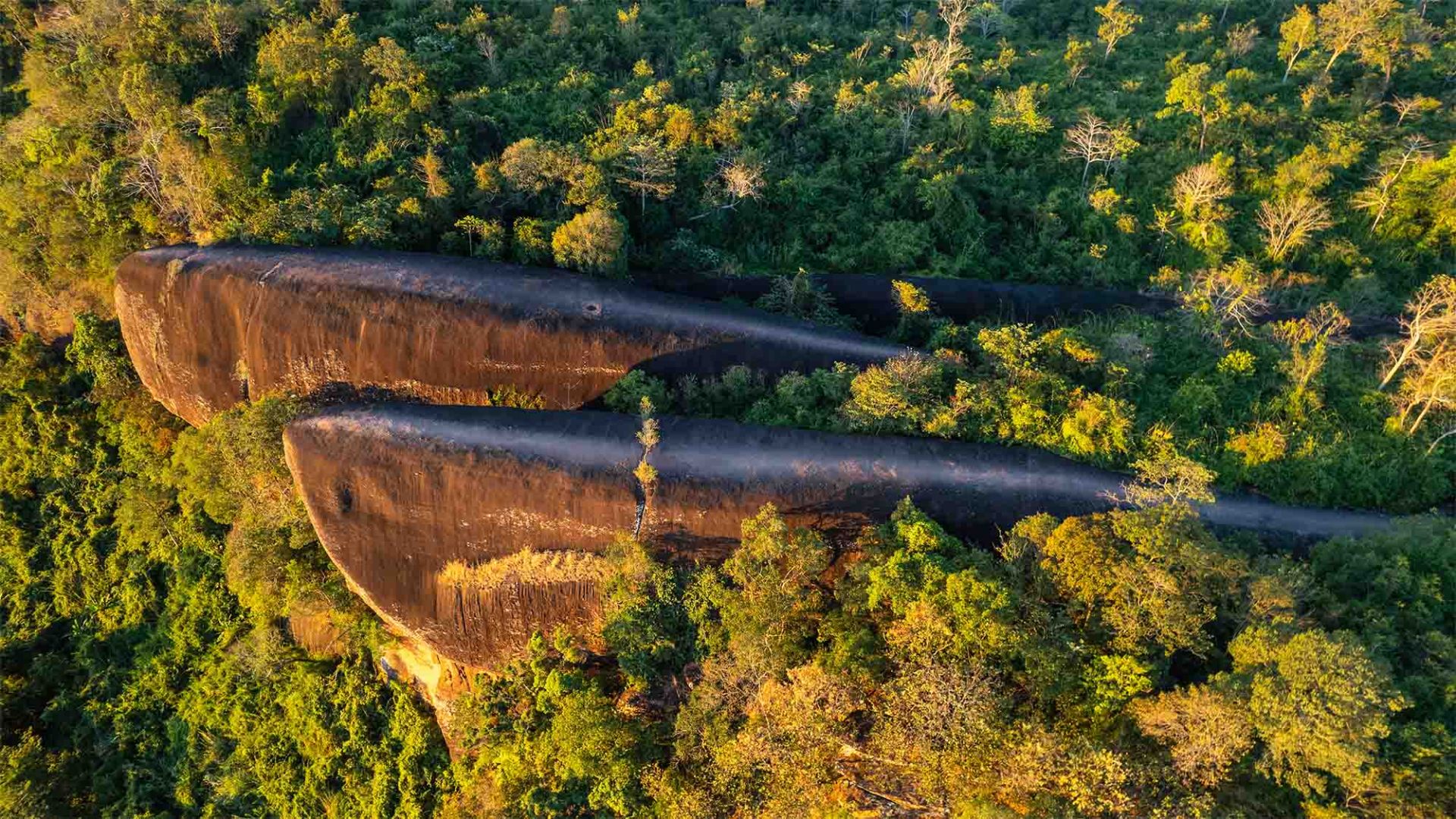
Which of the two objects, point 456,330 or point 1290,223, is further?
point 1290,223

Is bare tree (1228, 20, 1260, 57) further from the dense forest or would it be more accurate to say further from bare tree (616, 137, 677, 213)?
bare tree (616, 137, 677, 213)

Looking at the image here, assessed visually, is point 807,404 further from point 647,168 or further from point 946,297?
point 647,168

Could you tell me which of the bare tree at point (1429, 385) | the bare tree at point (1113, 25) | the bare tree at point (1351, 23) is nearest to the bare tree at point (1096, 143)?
the bare tree at point (1113, 25)

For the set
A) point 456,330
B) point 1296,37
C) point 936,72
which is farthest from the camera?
point 1296,37

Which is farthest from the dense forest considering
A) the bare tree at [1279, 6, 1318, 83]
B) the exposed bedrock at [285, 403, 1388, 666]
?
the exposed bedrock at [285, 403, 1388, 666]

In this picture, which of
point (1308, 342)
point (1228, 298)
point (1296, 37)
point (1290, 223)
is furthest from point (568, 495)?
point (1296, 37)

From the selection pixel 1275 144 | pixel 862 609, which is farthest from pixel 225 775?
pixel 1275 144

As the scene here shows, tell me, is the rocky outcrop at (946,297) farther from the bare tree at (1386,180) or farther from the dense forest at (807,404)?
the bare tree at (1386,180)
